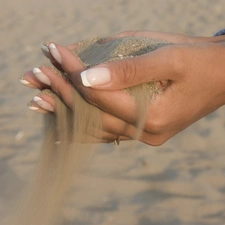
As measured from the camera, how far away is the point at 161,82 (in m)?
1.07

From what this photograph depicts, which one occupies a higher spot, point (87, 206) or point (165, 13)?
point (165, 13)

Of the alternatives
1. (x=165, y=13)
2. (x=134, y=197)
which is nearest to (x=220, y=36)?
→ (x=134, y=197)

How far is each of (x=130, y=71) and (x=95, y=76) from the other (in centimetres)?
8

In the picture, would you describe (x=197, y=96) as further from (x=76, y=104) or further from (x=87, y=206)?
(x=87, y=206)

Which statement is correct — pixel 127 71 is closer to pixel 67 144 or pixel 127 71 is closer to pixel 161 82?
pixel 161 82

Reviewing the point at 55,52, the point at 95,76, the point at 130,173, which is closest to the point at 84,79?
the point at 95,76

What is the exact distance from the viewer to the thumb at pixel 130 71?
0.93 metres

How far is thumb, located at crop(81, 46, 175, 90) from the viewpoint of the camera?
0.93 meters

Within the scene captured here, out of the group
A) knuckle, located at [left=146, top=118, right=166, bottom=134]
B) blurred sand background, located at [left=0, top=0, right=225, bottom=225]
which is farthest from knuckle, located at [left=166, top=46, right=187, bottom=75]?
blurred sand background, located at [left=0, top=0, right=225, bottom=225]

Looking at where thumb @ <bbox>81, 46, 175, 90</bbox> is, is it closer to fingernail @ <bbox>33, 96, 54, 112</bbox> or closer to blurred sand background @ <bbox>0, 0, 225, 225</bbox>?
fingernail @ <bbox>33, 96, 54, 112</bbox>

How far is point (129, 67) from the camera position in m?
0.96

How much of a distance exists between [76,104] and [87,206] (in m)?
0.86

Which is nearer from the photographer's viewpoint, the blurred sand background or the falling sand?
the falling sand

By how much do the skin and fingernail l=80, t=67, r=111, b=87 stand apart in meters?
0.01
